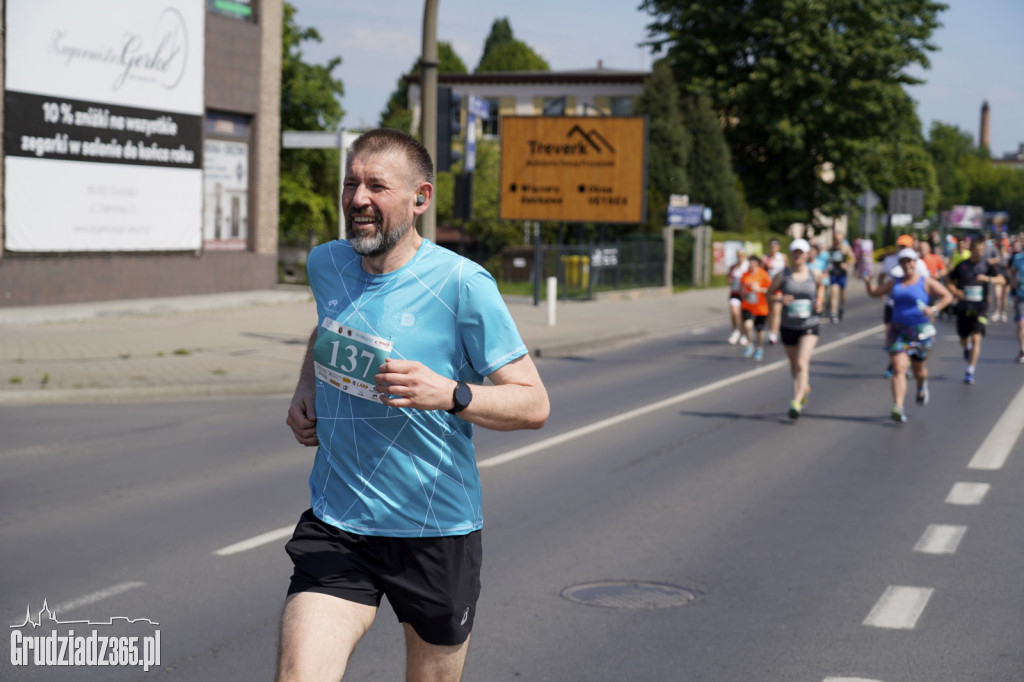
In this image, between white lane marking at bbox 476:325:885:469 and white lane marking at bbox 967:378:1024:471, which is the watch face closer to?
white lane marking at bbox 476:325:885:469

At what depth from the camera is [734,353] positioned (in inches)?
836

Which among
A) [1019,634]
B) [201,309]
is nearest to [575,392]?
[1019,634]

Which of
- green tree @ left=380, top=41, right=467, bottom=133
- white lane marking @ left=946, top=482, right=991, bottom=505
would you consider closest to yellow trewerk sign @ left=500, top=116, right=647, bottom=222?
white lane marking @ left=946, top=482, right=991, bottom=505

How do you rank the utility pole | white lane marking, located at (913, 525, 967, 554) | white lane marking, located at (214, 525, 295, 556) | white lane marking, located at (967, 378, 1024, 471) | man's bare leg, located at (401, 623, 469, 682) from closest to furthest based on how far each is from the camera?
man's bare leg, located at (401, 623, 469, 682), white lane marking, located at (214, 525, 295, 556), white lane marking, located at (913, 525, 967, 554), white lane marking, located at (967, 378, 1024, 471), the utility pole

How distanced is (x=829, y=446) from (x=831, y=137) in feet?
150

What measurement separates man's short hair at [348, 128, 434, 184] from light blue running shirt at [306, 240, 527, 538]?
206 mm

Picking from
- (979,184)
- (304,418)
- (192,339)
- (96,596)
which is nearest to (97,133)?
(192,339)

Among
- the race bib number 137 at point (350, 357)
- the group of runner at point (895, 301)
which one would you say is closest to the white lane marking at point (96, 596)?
the race bib number 137 at point (350, 357)

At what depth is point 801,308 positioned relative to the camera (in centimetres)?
1320

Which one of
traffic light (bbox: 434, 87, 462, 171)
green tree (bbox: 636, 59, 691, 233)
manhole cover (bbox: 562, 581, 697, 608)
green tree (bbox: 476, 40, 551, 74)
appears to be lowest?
manhole cover (bbox: 562, 581, 697, 608)

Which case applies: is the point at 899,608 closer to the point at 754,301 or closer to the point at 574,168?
the point at 754,301

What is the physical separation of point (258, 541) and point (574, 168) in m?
25.2

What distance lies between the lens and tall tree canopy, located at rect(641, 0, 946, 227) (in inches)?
2069

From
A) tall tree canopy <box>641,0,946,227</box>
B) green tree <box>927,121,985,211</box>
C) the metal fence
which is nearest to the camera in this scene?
the metal fence
